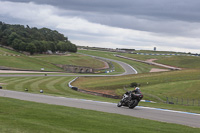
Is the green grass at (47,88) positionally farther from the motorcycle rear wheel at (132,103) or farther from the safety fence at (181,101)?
the motorcycle rear wheel at (132,103)

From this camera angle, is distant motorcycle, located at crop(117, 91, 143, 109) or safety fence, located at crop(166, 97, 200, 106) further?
safety fence, located at crop(166, 97, 200, 106)

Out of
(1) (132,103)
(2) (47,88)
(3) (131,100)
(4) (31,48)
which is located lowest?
(2) (47,88)

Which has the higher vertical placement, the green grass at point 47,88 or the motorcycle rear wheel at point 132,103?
the motorcycle rear wheel at point 132,103

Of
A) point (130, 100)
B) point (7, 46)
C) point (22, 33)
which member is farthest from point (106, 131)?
point (22, 33)

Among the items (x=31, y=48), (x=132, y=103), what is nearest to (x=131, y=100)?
(x=132, y=103)

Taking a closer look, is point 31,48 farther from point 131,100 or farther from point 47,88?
point 131,100

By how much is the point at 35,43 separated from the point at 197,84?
105m

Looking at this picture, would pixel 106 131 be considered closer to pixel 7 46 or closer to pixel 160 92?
pixel 160 92

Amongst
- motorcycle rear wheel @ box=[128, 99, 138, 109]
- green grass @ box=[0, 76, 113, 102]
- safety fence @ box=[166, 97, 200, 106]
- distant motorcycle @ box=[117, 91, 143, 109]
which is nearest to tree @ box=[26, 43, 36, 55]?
green grass @ box=[0, 76, 113, 102]

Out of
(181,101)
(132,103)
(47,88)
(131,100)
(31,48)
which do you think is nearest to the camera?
(132,103)

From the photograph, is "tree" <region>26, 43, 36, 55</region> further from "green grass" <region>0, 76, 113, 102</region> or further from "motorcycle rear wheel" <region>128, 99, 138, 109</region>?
"motorcycle rear wheel" <region>128, 99, 138, 109</region>

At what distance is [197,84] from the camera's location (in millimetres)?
43656

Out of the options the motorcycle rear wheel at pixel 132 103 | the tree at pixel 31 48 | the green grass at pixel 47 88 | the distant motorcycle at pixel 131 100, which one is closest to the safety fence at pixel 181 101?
the green grass at pixel 47 88

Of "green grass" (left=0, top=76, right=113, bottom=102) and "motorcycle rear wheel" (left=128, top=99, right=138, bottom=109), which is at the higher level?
"motorcycle rear wheel" (left=128, top=99, right=138, bottom=109)
